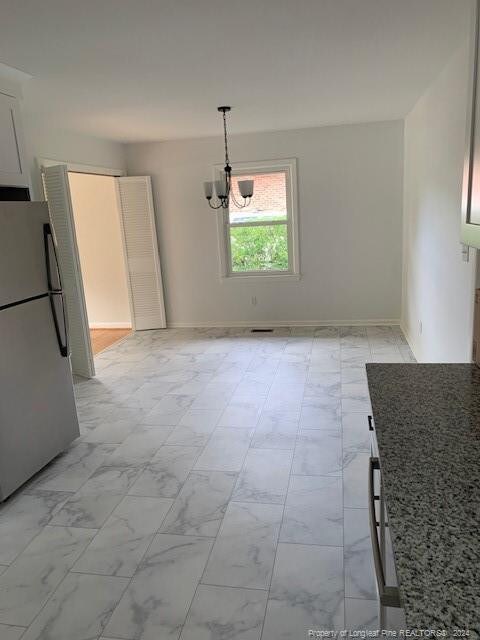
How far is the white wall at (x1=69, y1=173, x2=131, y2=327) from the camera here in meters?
6.53

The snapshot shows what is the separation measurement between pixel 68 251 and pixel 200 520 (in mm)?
2979

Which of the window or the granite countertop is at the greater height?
the window

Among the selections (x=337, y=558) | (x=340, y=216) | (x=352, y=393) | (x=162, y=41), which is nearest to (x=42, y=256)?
(x=162, y=41)

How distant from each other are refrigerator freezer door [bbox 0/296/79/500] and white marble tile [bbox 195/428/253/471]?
37.3 inches

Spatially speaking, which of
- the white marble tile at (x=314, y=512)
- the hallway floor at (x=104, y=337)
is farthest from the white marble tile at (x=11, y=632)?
the hallway floor at (x=104, y=337)

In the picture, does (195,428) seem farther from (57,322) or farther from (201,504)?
(57,322)

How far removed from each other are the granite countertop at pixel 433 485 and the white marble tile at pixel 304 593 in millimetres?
834

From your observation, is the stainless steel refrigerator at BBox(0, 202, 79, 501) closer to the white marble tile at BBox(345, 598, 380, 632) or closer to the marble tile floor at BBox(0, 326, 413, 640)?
the marble tile floor at BBox(0, 326, 413, 640)

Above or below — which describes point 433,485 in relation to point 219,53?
below

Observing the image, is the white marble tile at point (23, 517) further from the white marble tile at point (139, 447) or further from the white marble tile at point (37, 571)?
the white marble tile at point (139, 447)

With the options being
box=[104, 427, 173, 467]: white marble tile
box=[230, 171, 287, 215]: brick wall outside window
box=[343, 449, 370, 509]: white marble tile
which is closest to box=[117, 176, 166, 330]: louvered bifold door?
box=[230, 171, 287, 215]: brick wall outside window

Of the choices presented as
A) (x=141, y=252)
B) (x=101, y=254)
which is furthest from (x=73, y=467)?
(x=101, y=254)

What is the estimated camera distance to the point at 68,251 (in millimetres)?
4457

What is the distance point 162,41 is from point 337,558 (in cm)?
275
